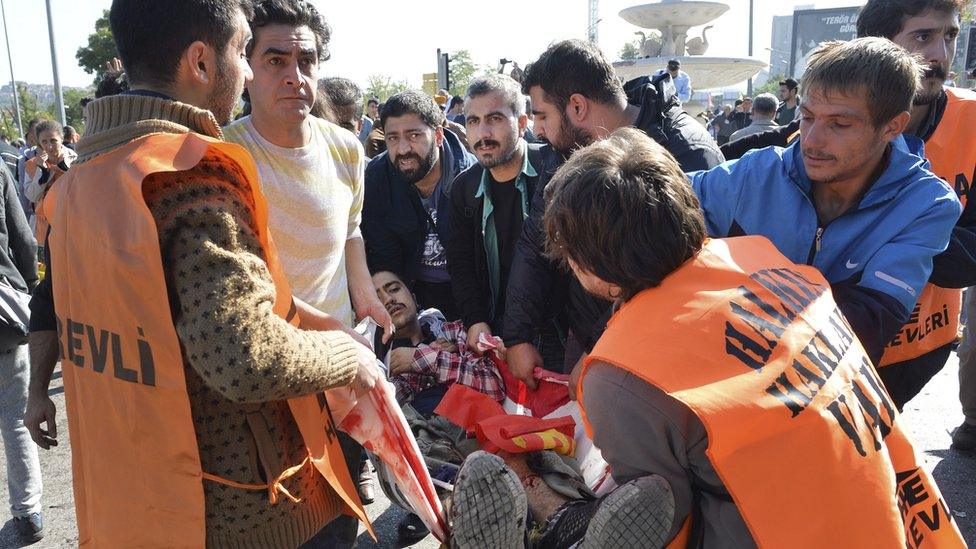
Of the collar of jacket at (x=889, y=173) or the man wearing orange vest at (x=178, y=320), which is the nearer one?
the man wearing orange vest at (x=178, y=320)

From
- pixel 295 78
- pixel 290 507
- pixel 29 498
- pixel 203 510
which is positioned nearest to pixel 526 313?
pixel 295 78

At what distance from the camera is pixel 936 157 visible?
250 centimetres

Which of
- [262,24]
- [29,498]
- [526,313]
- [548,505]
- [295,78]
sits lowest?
[29,498]

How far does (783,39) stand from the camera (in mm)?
90875

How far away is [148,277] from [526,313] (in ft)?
5.75

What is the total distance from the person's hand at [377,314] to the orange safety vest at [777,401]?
4.33 feet

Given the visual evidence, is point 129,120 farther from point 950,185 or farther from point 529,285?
Answer: point 950,185

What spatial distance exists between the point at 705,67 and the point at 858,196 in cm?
2479

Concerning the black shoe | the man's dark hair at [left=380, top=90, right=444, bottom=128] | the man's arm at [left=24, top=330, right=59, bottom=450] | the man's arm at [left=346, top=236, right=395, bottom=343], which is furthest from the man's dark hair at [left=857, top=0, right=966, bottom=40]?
the man's arm at [left=24, top=330, right=59, bottom=450]

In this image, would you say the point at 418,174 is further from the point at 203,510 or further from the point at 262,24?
the point at 203,510

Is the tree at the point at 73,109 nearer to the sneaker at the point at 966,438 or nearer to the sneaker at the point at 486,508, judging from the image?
the sneaker at the point at 966,438

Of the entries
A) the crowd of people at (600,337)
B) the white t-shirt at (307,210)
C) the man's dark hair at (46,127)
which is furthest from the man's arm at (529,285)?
the man's dark hair at (46,127)

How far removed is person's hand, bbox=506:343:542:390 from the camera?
9.09 ft

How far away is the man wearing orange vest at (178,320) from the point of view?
4.55 ft
